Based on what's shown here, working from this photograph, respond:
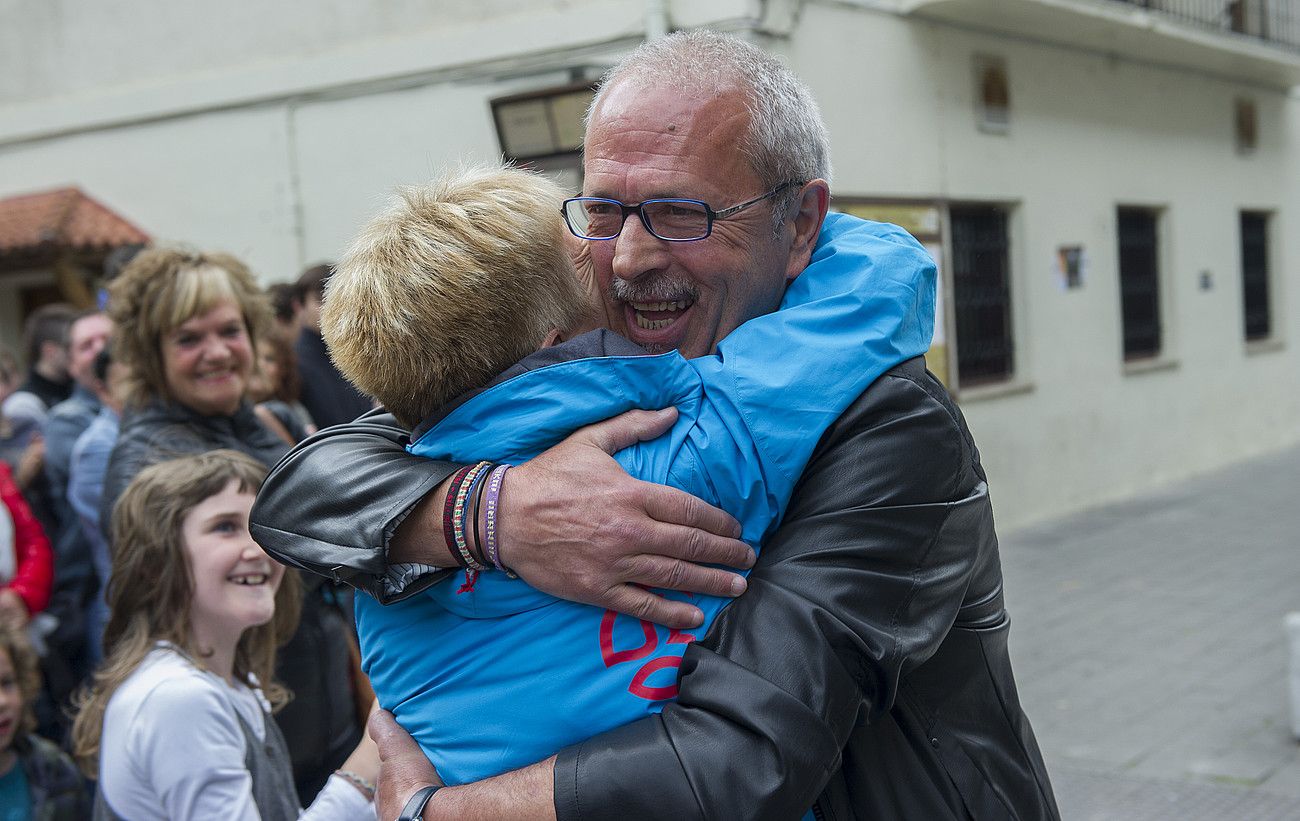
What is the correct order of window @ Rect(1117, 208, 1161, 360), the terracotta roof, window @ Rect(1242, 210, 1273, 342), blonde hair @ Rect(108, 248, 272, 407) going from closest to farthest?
blonde hair @ Rect(108, 248, 272, 407) → the terracotta roof → window @ Rect(1117, 208, 1161, 360) → window @ Rect(1242, 210, 1273, 342)

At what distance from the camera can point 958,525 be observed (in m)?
1.55

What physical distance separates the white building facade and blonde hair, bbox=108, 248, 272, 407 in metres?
4.55

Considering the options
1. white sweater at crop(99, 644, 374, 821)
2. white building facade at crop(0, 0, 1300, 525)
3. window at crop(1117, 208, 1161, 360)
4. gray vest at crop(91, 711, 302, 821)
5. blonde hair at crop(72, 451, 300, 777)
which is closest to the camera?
white sweater at crop(99, 644, 374, 821)

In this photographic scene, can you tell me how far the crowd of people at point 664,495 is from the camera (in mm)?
1396

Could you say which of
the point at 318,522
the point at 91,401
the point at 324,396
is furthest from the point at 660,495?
the point at 91,401

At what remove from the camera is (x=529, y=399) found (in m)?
1.47

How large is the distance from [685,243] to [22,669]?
2438 millimetres

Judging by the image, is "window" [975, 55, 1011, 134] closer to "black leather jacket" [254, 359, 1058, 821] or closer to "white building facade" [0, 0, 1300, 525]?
"white building facade" [0, 0, 1300, 525]

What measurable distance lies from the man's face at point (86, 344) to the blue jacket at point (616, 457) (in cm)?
438

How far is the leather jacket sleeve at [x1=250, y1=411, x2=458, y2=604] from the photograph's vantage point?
151cm

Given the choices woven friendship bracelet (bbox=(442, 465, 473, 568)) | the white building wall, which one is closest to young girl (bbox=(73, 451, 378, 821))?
woven friendship bracelet (bbox=(442, 465, 473, 568))

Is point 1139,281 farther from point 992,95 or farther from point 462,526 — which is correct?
point 462,526

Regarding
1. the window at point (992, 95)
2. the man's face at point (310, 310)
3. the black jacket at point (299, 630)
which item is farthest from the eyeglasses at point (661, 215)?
the window at point (992, 95)

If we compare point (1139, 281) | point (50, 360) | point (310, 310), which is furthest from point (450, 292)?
point (1139, 281)
